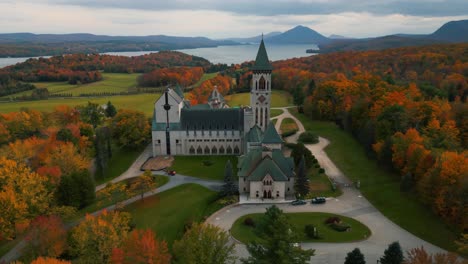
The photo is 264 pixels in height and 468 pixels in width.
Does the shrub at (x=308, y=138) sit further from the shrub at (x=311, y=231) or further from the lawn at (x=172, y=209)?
the shrub at (x=311, y=231)

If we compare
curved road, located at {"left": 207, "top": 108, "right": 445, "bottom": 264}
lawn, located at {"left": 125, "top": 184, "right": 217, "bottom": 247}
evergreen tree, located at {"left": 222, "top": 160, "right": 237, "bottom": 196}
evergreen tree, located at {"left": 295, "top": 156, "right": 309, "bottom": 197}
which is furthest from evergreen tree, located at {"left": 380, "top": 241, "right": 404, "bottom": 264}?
evergreen tree, located at {"left": 222, "top": 160, "right": 237, "bottom": 196}

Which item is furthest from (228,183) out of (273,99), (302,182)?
(273,99)

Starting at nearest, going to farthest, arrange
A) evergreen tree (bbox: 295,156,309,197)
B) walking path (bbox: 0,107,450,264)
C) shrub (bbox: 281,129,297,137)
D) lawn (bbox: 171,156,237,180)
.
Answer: walking path (bbox: 0,107,450,264), evergreen tree (bbox: 295,156,309,197), lawn (bbox: 171,156,237,180), shrub (bbox: 281,129,297,137)

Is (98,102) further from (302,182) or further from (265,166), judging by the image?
(302,182)

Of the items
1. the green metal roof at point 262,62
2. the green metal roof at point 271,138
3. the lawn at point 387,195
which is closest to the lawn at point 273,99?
the lawn at point 387,195

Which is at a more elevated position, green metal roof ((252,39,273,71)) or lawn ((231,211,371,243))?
green metal roof ((252,39,273,71))

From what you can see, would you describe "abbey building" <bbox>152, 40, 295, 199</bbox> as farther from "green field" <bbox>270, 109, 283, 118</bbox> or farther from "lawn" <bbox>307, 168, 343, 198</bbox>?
"green field" <bbox>270, 109, 283, 118</bbox>
